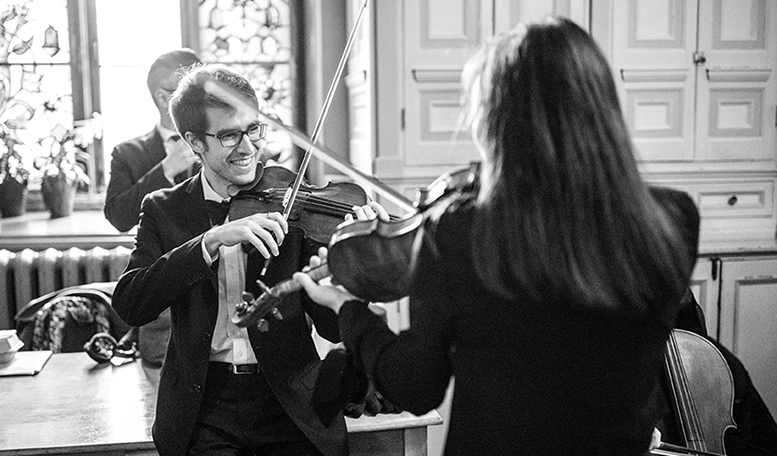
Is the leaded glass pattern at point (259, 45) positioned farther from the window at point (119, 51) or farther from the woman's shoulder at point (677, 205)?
the woman's shoulder at point (677, 205)

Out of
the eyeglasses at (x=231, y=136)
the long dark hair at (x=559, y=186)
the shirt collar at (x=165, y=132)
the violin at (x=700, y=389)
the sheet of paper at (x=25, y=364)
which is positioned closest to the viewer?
the long dark hair at (x=559, y=186)

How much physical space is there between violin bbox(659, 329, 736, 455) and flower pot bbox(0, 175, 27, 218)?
2975 mm

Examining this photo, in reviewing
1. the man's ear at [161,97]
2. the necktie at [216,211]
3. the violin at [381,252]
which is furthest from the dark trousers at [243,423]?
the man's ear at [161,97]

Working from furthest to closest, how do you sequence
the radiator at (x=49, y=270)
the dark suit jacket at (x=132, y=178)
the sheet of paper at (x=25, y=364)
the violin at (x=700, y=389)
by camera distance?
1. the radiator at (x=49, y=270)
2. the dark suit jacket at (x=132, y=178)
3. the sheet of paper at (x=25, y=364)
4. the violin at (x=700, y=389)

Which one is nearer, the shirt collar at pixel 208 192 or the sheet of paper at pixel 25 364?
the shirt collar at pixel 208 192

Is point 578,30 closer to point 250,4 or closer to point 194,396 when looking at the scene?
point 194,396

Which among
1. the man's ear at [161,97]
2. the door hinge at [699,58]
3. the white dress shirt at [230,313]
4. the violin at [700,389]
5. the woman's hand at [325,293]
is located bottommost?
the violin at [700,389]

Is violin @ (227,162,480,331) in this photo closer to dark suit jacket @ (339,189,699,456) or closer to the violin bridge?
dark suit jacket @ (339,189,699,456)

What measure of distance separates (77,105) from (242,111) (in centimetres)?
242

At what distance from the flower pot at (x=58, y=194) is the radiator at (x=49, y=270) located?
0.33 m

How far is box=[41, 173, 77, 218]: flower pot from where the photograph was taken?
3.87 meters

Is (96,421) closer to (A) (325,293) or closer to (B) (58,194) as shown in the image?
(A) (325,293)

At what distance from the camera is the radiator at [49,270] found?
3.57m

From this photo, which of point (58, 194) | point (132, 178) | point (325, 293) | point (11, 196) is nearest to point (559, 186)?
point (325, 293)
